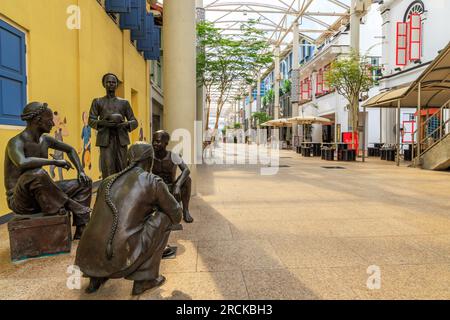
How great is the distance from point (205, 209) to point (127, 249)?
3885mm

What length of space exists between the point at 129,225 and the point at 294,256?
1.91 metres

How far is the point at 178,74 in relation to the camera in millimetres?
7500

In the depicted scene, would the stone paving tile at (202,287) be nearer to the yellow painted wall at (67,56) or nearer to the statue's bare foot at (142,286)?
the statue's bare foot at (142,286)

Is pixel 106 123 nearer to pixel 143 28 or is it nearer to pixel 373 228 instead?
pixel 373 228

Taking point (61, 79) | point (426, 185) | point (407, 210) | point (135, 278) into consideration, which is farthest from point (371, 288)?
point (426, 185)

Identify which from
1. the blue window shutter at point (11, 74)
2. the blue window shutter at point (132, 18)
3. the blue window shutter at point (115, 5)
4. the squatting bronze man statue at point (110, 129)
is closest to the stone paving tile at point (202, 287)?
the squatting bronze man statue at point (110, 129)

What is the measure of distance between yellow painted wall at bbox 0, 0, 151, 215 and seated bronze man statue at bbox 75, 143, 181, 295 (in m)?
3.20

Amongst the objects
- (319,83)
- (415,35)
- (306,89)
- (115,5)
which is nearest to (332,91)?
(319,83)

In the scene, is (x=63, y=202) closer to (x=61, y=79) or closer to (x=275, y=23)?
(x=61, y=79)

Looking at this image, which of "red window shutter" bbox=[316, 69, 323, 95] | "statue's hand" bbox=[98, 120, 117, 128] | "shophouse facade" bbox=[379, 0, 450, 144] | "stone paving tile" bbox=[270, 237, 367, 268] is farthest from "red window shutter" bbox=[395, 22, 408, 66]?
"statue's hand" bbox=[98, 120, 117, 128]

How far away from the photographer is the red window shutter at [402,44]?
65.5ft

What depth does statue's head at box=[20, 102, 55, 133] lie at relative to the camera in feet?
12.3

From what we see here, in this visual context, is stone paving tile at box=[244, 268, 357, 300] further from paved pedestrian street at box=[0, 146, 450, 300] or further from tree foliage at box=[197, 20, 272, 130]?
tree foliage at box=[197, 20, 272, 130]

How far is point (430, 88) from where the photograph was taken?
15703 mm
